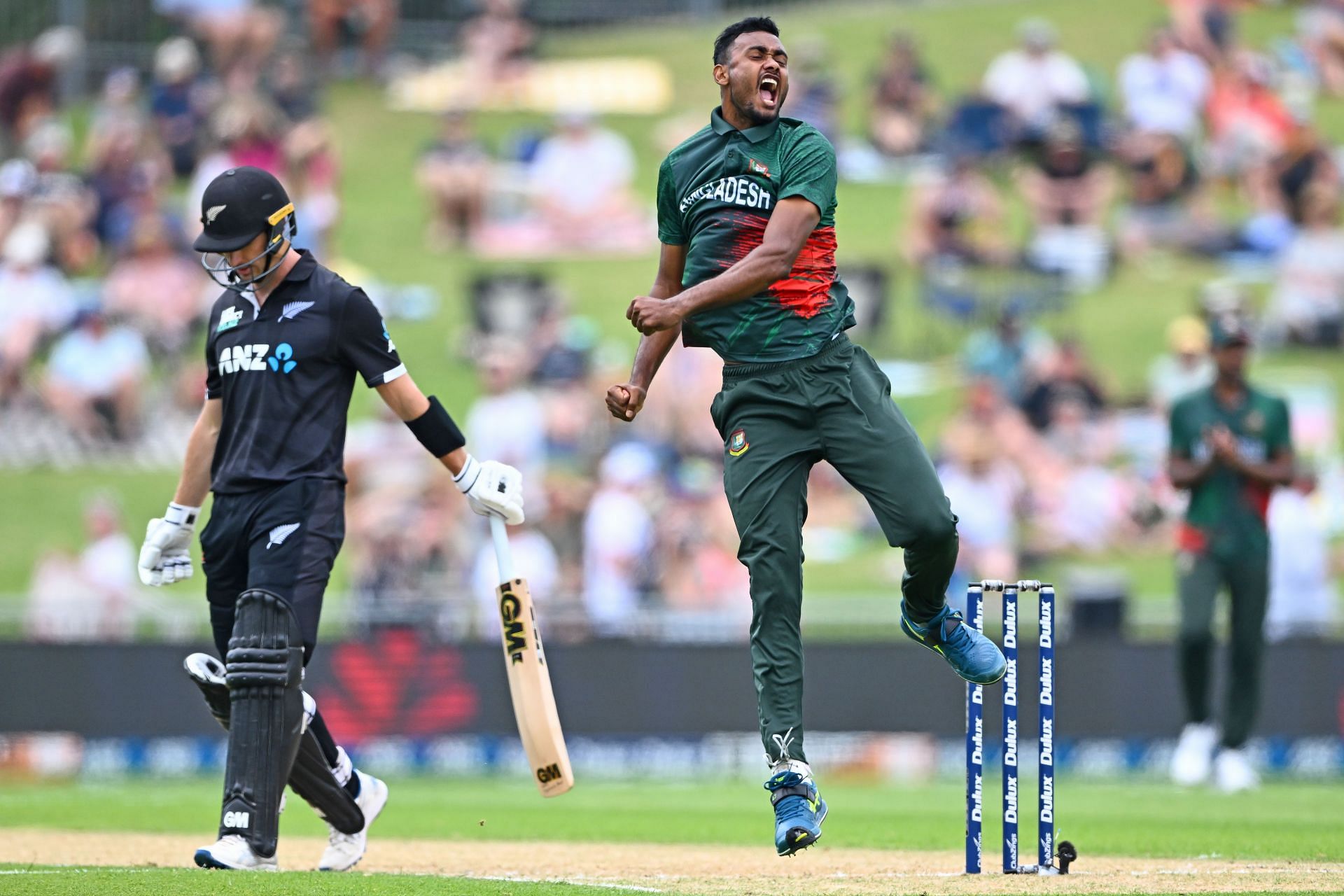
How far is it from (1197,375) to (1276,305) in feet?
14.2

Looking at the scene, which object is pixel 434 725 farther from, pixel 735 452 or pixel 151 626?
pixel 735 452

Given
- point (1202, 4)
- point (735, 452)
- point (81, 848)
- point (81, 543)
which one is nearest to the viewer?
point (735, 452)

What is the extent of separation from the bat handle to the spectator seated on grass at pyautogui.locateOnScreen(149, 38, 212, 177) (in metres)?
16.5

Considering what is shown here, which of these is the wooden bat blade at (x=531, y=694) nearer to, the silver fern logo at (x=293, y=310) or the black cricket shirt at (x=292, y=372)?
the black cricket shirt at (x=292, y=372)

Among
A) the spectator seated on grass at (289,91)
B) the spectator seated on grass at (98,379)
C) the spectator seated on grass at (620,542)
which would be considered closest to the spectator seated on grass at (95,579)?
the spectator seated on grass at (98,379)

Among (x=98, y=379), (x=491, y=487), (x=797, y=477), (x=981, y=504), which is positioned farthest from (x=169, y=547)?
(x=98, y=379)

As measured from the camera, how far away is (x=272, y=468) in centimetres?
709

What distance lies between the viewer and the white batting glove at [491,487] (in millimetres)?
7422

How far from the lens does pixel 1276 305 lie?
21.9 meters

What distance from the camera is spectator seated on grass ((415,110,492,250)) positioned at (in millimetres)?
22672

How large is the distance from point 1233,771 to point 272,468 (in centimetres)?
727

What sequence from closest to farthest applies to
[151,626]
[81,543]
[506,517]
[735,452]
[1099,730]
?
[735,452] < [506,517] < [1099,730] < [151,626] < [81,543]

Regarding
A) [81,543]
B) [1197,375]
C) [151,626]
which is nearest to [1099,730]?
[1197,375]

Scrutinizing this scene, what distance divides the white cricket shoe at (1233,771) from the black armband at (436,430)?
6.50 meters
